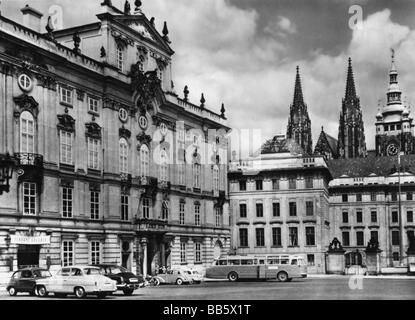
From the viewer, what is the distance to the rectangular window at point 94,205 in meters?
43.5

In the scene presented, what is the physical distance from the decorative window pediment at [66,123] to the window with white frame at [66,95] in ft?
3.33

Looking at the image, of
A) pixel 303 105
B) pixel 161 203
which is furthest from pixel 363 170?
pixel 161 203

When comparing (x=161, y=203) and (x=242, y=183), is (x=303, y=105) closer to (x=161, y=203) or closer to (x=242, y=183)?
(x=242, y=183)

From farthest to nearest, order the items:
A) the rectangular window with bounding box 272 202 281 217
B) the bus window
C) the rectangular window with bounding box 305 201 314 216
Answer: the rectangular window with bounding box 272 202 281 217
the rectangular window with bounding box 305 201 314 216
the bus window

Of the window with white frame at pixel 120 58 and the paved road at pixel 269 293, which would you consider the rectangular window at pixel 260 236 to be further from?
the paved road at pixel 269 293

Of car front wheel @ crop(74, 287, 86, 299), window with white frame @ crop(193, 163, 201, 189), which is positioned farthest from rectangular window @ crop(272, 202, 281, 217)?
car front wheel @ crop(74, 287, 86, 299)

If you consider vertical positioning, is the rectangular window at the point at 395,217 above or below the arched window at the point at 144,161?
below

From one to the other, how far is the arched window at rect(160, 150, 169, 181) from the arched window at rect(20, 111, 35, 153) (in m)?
14.9

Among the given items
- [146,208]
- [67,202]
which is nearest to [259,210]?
[146,208]

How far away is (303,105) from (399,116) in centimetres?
3668

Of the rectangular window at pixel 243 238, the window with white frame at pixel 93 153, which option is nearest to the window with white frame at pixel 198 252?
the window with white frame at pixel 93 153

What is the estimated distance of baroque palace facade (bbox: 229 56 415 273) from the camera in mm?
73688

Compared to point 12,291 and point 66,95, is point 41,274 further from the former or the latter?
point 66,95

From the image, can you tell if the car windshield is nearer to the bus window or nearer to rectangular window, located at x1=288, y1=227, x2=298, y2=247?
the bus window
